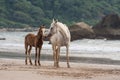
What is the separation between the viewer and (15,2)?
15400cm

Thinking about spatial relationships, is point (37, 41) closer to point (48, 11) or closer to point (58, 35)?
point (58, 35)

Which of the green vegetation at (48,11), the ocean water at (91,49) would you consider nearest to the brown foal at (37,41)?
the ocean water at (91,49)

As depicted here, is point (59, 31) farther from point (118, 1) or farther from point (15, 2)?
point (118, 1)

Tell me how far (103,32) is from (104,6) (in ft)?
325

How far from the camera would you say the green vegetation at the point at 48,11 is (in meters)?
146

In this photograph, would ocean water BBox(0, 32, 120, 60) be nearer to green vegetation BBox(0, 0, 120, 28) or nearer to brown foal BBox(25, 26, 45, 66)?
brown foal BBox(25, 26, 45, 66)

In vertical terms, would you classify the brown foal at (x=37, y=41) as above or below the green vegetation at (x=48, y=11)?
below

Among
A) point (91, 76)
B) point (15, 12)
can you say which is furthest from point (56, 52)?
point (15, 12)

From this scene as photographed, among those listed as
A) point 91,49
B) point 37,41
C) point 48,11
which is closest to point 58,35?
point 37,41

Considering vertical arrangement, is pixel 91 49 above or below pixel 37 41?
below

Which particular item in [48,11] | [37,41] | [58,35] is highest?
[48,11]

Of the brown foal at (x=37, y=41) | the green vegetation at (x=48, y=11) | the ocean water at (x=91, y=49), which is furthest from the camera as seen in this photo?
the green vegetation at (x=48, y=11)

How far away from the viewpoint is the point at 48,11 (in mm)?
153500

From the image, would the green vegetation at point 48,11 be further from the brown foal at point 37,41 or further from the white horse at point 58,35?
the white horse at point 58,35
